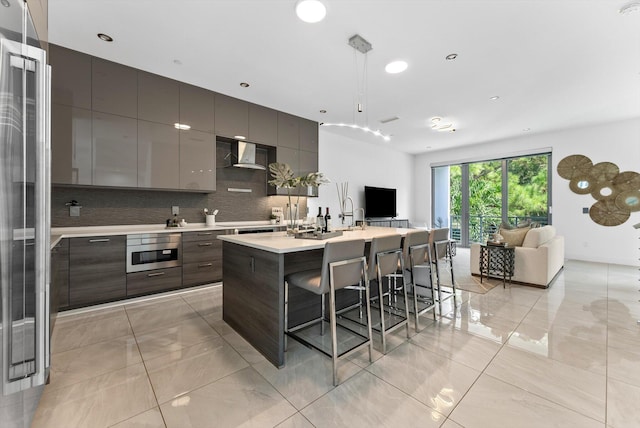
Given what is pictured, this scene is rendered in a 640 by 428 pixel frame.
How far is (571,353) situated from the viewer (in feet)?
7.01

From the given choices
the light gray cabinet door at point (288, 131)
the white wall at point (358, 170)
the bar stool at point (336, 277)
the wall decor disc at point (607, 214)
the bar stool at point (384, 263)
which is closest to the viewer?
the bar stool at point (336, 277)

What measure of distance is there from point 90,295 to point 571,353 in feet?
15.3

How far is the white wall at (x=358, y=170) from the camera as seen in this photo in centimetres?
608

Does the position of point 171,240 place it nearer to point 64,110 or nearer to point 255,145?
point 64,110

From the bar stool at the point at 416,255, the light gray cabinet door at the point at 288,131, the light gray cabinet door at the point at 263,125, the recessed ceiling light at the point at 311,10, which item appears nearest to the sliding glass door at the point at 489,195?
the bar stool at the point at 416,255

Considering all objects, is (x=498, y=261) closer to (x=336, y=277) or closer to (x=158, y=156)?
(x=336, y=277)

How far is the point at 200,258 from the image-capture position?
3.75 metres

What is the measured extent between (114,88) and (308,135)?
310cm

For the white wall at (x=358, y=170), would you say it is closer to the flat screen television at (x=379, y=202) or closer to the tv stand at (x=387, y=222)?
the flat screen television at (x=379, y=202)

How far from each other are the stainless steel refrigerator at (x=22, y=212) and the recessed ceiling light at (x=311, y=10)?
184cm

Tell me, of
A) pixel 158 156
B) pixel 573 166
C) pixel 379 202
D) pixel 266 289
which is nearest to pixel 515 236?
pixel 573 166

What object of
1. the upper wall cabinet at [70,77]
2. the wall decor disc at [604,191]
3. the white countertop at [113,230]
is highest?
the upper wall cabinet at [70,77]

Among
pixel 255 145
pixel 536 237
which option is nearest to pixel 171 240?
pixel 255 145

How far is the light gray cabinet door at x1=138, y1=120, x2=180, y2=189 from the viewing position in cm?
347
